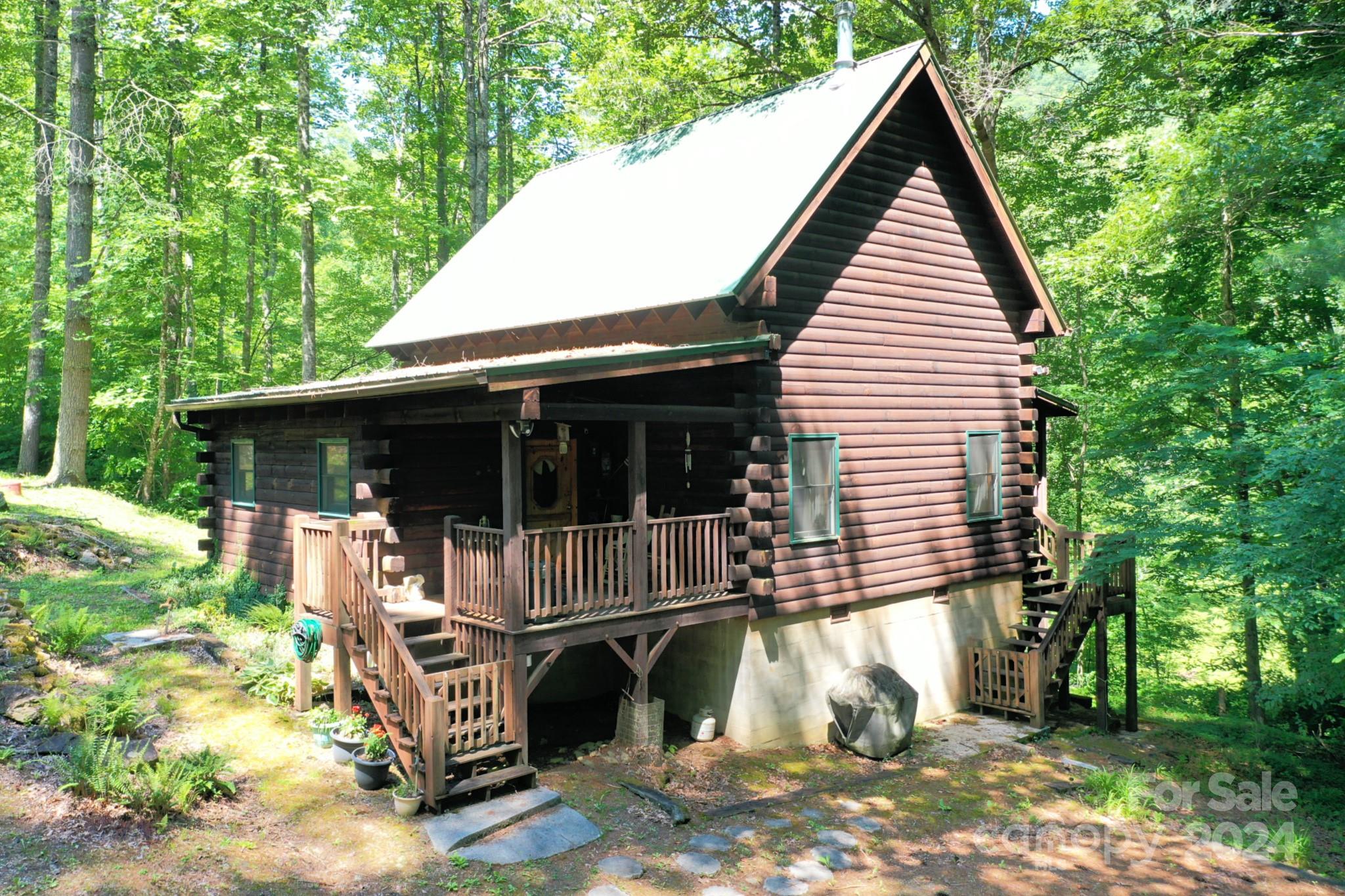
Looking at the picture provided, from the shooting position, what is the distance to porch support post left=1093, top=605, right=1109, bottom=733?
13664 millimetres

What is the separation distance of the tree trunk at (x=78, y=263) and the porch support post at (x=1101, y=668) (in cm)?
1993

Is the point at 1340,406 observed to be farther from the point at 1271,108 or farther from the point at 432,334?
the point at 432,334

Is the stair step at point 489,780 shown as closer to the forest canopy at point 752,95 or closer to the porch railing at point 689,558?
the porch railing at point 689,558

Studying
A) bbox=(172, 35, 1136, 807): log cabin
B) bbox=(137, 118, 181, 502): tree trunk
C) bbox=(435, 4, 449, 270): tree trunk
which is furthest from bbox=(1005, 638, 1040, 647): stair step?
bbox=(137, 118, 181, 502): tree trunk

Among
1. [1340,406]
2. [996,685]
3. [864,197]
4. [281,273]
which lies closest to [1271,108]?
[1340,406]

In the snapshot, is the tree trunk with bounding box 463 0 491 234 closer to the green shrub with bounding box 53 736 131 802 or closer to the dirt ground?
the dirt ground

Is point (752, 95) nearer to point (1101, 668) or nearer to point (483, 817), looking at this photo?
point (1101, 668)

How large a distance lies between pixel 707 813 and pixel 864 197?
8165 millimetres

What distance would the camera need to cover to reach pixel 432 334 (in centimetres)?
1518

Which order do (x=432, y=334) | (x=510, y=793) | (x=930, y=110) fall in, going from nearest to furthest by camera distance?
(x=510, y=793), (x=930, y=110), (x=432, y=334)

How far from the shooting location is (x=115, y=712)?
7965mm

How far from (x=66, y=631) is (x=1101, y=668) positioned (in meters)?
14.1

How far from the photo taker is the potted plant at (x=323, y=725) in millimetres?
9328

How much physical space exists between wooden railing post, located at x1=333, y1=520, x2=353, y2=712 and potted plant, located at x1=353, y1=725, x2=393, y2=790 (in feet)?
4.65
